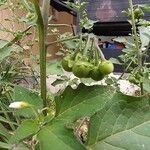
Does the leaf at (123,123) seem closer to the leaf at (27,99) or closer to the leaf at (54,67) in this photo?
the leaf at (27,99)

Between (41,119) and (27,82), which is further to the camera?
(27,82)

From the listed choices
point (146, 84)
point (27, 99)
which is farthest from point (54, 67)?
point (27, 99)

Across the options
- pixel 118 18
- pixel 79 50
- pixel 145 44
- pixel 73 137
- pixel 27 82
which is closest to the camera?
pixel 73 137

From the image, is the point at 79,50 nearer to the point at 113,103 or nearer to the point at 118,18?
the point at 113,103

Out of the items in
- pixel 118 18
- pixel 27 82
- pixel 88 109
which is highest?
pixel 88 109

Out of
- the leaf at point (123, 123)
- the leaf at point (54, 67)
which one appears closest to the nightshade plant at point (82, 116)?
the leaf at point (123, 123)

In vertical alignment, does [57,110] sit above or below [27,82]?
above

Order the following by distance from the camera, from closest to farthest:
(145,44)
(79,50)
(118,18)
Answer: (79,50) < (145,44) < (118,18)

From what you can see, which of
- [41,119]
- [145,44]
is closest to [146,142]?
[41,119]
